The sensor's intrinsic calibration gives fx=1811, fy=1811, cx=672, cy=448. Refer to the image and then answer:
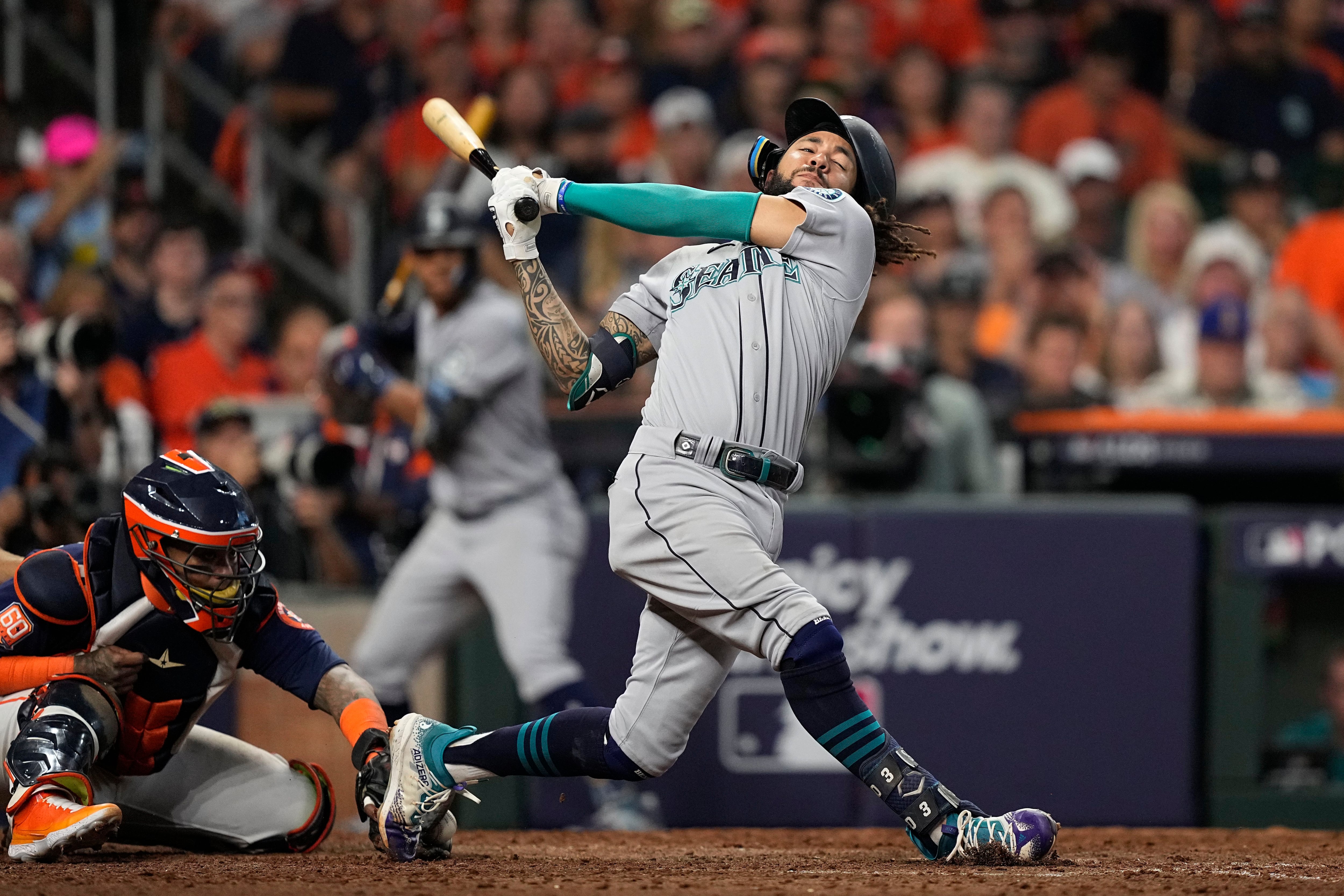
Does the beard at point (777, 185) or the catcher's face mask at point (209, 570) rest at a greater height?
the beard at point (777, 185)

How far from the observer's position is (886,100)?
32.9 ft

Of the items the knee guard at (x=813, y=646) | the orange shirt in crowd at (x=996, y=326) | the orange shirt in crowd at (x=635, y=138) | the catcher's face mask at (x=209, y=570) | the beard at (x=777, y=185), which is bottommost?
the knee guard at (x=813, y=646)

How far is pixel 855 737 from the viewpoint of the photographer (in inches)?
156

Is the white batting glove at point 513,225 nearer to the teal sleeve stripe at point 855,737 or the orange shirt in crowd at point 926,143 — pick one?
the teal sleeve stripe at point 855,737

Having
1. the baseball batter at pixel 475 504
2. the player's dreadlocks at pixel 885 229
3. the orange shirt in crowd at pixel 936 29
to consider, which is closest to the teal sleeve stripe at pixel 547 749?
the player's dreadlocks at pixel 885 229

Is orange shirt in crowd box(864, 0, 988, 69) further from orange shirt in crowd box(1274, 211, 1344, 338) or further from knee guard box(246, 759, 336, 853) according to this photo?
knee guard box(246, 759, 336, 853)

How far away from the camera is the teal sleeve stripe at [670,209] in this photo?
12.9 feet

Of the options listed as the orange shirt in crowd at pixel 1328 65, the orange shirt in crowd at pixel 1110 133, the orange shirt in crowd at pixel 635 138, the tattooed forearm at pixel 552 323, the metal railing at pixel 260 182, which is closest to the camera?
the tattooed forearm at pixel 552 323

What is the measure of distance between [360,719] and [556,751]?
1.79 ft

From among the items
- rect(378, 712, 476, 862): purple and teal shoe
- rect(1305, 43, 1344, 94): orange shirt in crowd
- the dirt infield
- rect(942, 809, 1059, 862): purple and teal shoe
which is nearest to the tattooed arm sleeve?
rect(378, 712, 476, 862): purple and teal shoe

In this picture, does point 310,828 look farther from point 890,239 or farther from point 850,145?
point 850,145

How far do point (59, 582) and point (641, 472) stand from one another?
141 cm

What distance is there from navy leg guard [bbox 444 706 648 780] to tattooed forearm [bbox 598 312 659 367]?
839mm

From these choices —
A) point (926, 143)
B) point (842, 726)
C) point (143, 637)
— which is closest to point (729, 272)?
point (842, 726)
